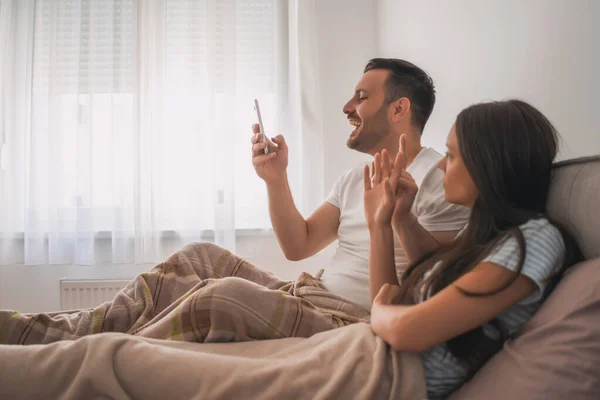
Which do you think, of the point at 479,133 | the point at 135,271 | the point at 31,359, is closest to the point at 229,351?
the point at 31,359

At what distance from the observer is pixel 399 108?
1.71m

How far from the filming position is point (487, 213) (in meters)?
0.98

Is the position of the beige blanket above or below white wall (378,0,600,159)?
below

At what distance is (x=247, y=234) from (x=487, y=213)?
6.27 ft

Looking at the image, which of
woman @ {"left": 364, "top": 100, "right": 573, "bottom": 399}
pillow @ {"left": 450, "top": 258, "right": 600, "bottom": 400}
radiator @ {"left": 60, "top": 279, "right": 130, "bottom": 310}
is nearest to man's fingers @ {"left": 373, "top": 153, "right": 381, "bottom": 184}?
woman @ {"left": 364, "top": 100, "right": 573, "bottom": 399}

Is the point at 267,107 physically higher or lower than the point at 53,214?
higher

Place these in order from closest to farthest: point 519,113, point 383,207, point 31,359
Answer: point 31,359 < point 519,113 < point 383,207

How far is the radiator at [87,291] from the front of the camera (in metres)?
2.70

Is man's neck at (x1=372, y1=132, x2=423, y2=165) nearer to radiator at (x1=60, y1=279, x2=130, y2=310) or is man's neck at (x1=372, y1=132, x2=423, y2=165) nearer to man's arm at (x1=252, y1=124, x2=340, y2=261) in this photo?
man's arm at (x1=252, y1=124, x2=340, y2=261)

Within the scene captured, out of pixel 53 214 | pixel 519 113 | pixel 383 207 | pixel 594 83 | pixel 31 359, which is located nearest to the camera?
pixel 31 359

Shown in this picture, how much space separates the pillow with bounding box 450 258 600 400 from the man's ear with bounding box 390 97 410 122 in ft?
3.10

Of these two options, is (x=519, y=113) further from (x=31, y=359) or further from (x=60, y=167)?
(x=60, y=167)

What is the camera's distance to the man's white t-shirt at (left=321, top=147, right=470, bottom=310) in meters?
1.43

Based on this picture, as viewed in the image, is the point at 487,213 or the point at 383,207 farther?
the point at 383,207
